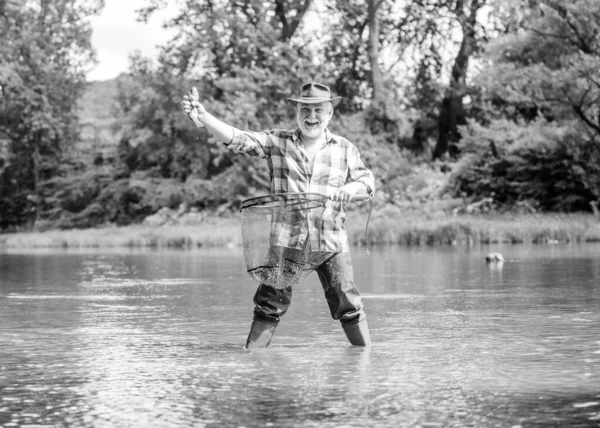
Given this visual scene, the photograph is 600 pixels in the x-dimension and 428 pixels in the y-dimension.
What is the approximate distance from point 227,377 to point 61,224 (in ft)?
148

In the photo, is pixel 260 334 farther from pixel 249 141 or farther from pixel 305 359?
pixel 249 141

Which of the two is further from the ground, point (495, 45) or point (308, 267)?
point (495, 45)

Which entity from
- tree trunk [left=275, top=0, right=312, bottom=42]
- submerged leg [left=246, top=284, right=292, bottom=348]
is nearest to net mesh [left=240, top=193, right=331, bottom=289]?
submerged leg [left=246, top=284, right=292, bottom=348]

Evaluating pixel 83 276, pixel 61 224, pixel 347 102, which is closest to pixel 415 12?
pixel 347 102

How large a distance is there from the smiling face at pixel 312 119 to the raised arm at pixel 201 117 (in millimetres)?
445

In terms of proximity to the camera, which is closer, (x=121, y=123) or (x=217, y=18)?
(x=217, y=18)

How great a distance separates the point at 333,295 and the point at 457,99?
38.6 meters

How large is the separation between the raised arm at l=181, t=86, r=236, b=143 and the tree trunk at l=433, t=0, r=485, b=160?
3799cm

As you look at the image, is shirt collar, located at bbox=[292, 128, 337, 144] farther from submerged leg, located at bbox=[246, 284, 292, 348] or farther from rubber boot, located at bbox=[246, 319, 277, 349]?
rubber boot, located at bbox=[246, 319, 277, 349]

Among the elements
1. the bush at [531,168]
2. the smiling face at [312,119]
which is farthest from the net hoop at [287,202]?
the bush at [531,168]

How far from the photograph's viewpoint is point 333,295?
25.8 ft

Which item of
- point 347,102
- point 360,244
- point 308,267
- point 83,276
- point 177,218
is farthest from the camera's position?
point 347,102

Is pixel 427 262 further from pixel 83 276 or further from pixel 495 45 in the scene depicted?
pixel 495 45

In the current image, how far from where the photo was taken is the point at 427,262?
2062 cm
